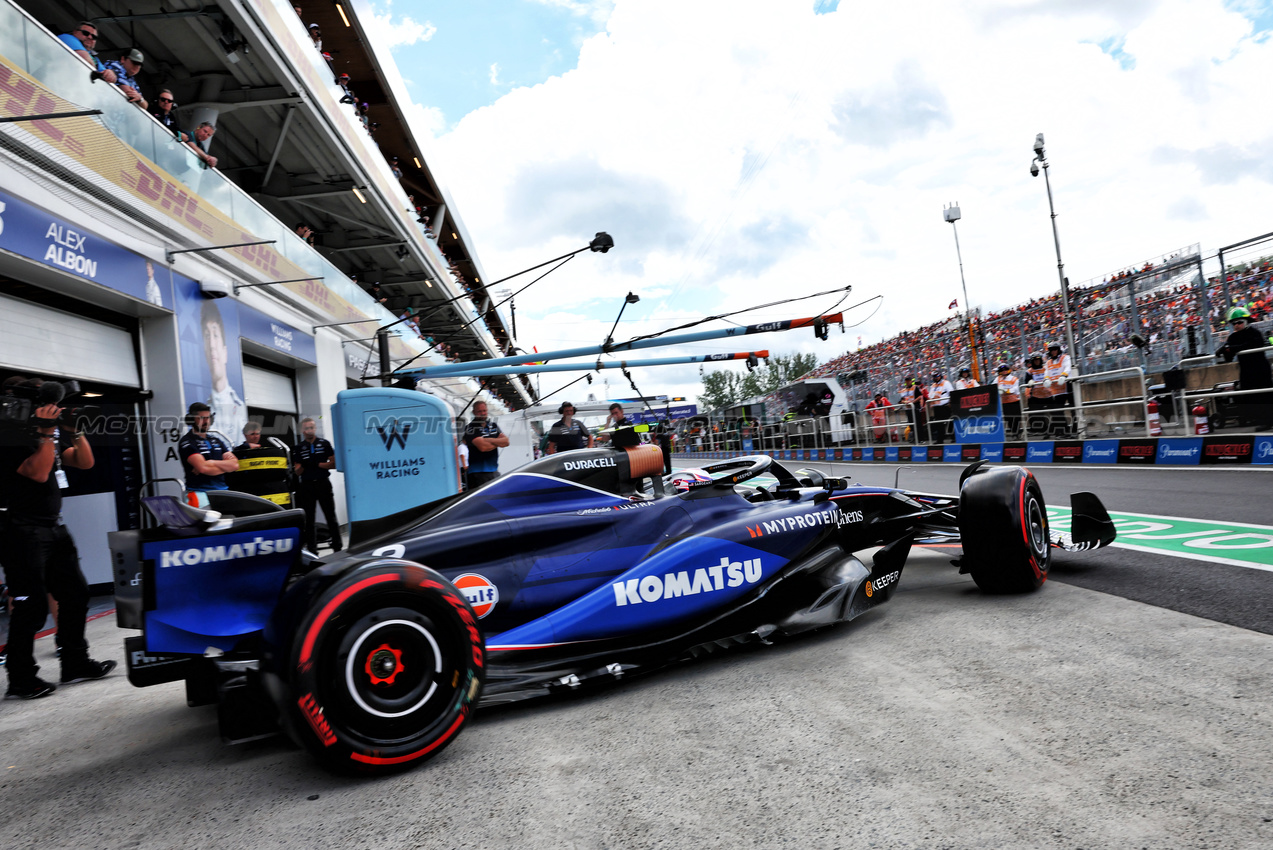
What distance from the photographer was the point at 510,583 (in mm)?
3178

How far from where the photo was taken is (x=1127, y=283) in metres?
12.7

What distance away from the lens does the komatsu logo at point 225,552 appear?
2650mm

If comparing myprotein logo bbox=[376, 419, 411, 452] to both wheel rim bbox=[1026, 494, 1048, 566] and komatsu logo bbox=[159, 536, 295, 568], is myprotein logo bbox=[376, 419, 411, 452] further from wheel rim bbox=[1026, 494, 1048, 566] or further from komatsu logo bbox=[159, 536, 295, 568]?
wheel rim bbox=[1026, 494, 1048, 566]

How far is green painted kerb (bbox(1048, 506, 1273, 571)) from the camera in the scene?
4.21m

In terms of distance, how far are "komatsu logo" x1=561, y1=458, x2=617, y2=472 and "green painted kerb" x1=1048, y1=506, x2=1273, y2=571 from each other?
3371mm

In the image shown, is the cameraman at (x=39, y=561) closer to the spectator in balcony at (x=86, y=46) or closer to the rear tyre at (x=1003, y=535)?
the spectator in balcony at (x=86, y=46)

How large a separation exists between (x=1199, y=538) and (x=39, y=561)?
6.86m

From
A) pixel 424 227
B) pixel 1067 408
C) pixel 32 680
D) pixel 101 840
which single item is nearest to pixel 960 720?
pixel 101 840

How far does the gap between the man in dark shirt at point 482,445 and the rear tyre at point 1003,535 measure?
541 centimetres

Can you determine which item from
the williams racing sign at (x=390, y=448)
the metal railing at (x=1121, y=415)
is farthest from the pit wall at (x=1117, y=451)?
the williams racing sign at (x=390, y=448)

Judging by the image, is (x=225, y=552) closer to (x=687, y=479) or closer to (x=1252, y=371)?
(x=687, y=479)

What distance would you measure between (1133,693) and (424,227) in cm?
2064

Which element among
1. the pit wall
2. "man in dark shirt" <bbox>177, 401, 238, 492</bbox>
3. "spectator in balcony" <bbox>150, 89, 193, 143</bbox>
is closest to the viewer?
"man in dark shirt" <bbox>177, 401, 238, 492</bbox>

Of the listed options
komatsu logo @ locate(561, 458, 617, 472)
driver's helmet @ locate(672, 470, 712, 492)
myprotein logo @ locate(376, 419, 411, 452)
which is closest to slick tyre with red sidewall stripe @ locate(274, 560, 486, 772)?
komatsu logo @ locate(561, 458, 617, 472)
